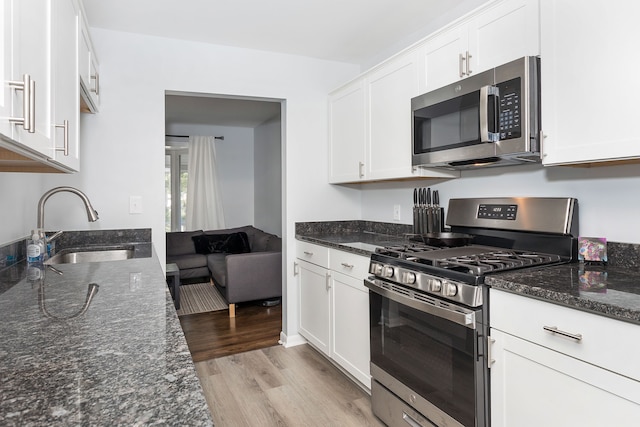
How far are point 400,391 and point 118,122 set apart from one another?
7.84 ft

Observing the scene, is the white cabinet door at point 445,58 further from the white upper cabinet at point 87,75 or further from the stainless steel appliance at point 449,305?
the white upper cabinet at point 87,75

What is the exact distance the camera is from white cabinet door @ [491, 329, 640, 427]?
3.52ft

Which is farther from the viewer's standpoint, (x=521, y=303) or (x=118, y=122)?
(x=118, y=122)

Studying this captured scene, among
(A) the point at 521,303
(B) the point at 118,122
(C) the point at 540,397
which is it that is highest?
(B) the point at 118,122

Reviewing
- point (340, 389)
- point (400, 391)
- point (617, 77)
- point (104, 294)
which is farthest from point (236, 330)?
point (617, 77)

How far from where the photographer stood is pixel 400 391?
1.85m

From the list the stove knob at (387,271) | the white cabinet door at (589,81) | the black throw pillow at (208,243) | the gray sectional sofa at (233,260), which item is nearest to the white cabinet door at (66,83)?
the stove knob at (387,271)

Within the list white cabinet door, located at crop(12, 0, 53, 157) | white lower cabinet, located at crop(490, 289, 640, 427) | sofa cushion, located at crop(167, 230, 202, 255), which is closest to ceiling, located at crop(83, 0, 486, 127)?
white cabinet door, located at crop(12, 0, 53, 157)

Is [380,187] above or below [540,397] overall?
above

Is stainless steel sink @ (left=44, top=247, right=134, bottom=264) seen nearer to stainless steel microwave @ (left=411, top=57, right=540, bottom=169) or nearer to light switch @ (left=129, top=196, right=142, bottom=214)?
light switch @ (left=129, top=196, right=142, bottom=214)

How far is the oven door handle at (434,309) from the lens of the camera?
1.47 m

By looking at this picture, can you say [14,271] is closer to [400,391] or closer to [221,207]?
[400,391]

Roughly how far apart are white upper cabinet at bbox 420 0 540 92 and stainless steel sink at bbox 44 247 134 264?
6.62 feet

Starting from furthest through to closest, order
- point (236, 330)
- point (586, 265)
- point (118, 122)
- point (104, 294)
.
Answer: point (236, 330)
point (118, 122)
point (586, 265)
point (104, 294)
